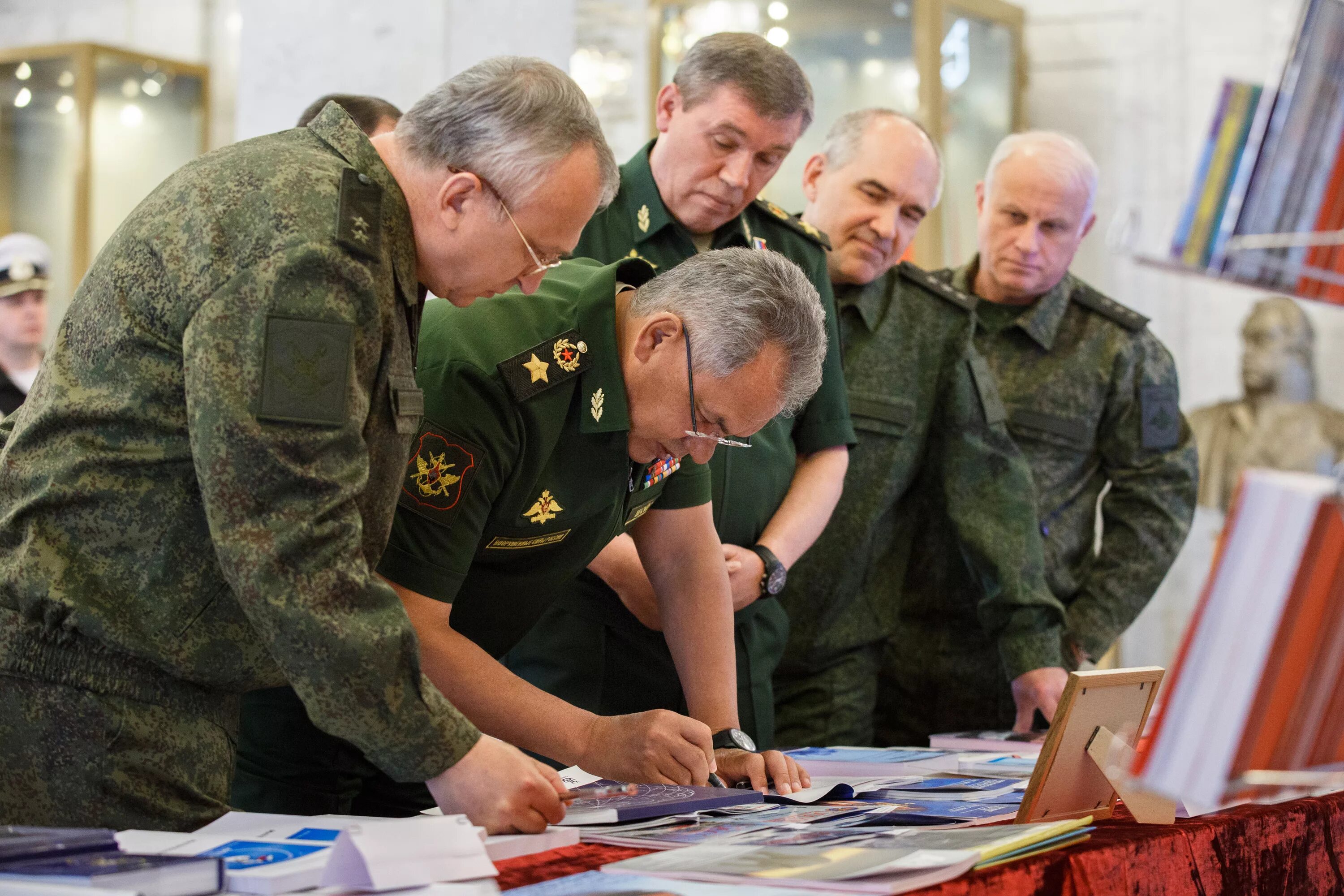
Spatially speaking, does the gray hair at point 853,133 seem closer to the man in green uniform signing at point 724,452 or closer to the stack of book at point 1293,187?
the man in green uniform signing at point 724,452

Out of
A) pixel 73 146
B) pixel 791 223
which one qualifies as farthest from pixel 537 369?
pixel 73 146

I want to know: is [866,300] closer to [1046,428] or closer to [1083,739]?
[1046,428]

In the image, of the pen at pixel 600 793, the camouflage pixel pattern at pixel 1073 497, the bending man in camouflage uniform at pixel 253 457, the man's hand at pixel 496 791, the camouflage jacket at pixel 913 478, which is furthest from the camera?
the camouflage pixel pattern at pixel 1073 497

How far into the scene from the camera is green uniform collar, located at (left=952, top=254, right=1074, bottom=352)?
319cm

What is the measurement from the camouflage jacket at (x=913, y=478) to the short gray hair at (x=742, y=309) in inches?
41.5

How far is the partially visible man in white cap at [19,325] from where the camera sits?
410cm

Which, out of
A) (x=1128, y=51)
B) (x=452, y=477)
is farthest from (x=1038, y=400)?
(x=1128, y=51)

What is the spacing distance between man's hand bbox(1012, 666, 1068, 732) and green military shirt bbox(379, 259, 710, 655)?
1.11 meters

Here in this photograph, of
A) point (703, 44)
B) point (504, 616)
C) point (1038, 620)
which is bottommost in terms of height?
point (1038, 620)

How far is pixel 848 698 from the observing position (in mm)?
2918

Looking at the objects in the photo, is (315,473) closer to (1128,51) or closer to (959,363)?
(959,363)

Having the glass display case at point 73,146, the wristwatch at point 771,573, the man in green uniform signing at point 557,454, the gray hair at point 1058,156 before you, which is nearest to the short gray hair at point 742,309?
the man in green uniform signing at point 557,454

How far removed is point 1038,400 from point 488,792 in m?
2.04

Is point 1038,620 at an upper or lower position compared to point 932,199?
lower
